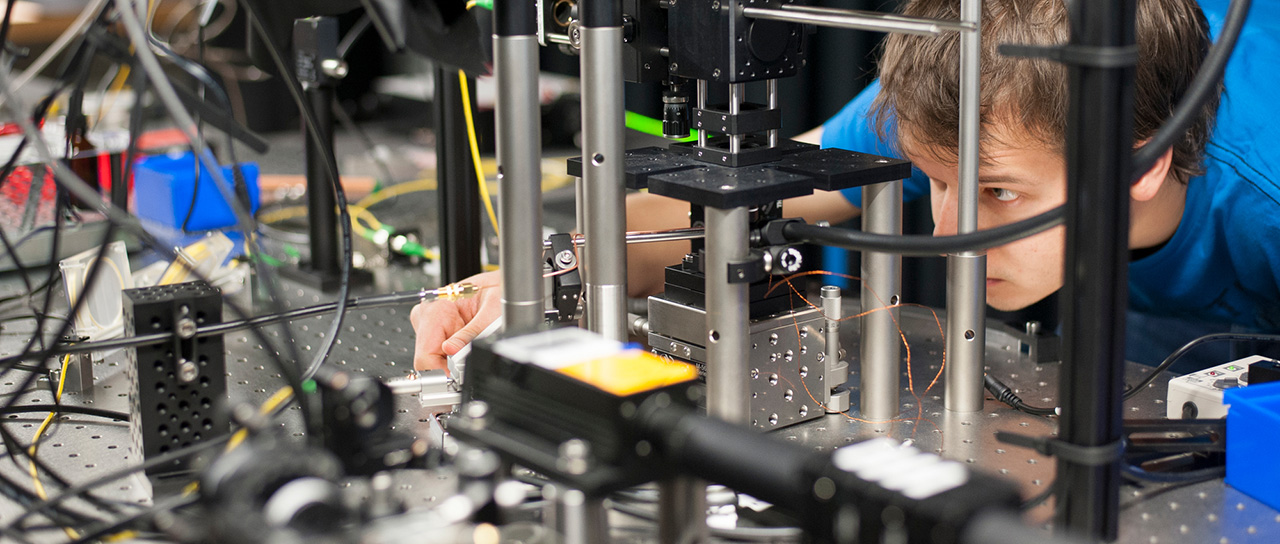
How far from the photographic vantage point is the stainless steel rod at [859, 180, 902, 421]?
865mm

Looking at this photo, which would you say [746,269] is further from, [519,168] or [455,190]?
[455,190]

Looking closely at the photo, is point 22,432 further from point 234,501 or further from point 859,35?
point 859,35

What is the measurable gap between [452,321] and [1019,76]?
53 centimetres

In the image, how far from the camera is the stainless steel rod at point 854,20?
0.77 metres

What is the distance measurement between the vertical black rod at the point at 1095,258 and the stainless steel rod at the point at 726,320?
0.23m

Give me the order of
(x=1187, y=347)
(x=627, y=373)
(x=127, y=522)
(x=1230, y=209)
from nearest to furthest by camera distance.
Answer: (x=627, y=373)
(x=127, y=522)
(x=1187, y=347)
(x=1230, y=209)

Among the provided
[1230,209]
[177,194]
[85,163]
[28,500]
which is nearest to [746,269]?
[28,500]

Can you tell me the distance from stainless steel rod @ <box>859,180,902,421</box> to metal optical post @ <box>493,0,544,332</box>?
0.25m

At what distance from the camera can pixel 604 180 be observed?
812mm

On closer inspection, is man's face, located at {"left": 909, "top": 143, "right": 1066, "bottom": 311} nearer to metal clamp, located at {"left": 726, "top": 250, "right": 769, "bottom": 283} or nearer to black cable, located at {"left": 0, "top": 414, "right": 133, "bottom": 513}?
metal clamp, located at {"left": 726, "top": 250, "right": 769, "bottom": 283}

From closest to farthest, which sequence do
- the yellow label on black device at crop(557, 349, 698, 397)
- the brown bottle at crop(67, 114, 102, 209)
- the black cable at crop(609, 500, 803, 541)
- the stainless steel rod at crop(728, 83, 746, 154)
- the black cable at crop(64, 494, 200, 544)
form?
the yellow label on black device at crop(557, 349, 698, 397)
the black cable at crop(64, 494, 200, 544)
the black cable at crop(609, 500, 803, 541)
the stainless steel rod at crop(728, 83, 746, 154)
the brown bottle at crop(67, 114, 102, 209)

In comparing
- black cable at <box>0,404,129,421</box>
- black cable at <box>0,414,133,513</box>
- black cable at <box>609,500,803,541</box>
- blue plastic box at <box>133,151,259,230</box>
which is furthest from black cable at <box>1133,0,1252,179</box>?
blue plastic box at <box>133,151,259,230</box>

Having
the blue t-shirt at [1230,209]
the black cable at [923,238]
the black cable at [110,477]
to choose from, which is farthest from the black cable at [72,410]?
the blue t-shirt at [1230,209]

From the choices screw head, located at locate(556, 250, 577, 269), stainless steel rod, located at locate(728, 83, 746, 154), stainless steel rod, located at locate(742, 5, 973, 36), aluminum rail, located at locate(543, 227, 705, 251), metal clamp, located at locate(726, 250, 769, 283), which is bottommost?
screw head, located at locate(556, 250, 577, 269)
